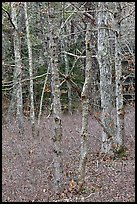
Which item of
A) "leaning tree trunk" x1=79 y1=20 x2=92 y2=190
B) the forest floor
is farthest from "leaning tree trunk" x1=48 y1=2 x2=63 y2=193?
"leaning tree trunk" x1=79 y1=20 x2=92 y2=190

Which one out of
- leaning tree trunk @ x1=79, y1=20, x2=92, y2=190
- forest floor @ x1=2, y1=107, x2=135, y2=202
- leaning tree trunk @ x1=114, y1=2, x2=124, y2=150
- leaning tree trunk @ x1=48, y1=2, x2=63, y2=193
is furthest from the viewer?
leaning tree trunk @ x1=114, y1=2, x2=124, y2=150

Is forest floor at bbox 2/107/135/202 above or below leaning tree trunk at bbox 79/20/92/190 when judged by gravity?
below

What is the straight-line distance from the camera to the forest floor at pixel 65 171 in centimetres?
1081

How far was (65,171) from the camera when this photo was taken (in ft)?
44.0

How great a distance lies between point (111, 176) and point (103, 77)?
4.51m

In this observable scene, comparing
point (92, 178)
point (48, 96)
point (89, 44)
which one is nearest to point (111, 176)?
point (92, 178)

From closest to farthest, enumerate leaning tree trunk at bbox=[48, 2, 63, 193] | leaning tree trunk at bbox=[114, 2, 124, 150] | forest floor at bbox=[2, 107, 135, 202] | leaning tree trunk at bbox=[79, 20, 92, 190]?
1. leaning tree trunk at bbox=[79, 20, 92, 190]
2. forest floor at bbox=[2, 107, 135, 202]
3. leaning tree trunk at bbox=[48, 2, 63, 193]
4. leaning tree trunk at bbox=[114, 2, 124, 150]

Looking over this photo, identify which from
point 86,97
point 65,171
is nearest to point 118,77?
point 65,171

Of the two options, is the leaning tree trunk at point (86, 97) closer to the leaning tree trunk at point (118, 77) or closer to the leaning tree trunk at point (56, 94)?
the leaning tree trunk at point (56, 94)

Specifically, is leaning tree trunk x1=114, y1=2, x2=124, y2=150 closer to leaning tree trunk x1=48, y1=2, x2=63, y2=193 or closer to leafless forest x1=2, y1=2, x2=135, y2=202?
leafless forest x1=2, y1=2, x2=135, y2=202

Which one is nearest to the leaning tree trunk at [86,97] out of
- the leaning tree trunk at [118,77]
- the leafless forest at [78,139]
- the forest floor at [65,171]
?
the leafless forest at [78,139]

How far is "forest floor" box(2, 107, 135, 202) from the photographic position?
35.5ft

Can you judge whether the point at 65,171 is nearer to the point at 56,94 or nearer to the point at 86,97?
the point at 56,94

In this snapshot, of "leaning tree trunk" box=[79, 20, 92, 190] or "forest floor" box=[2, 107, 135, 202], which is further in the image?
"forest floor" box=[2, 107, 135, 202]
